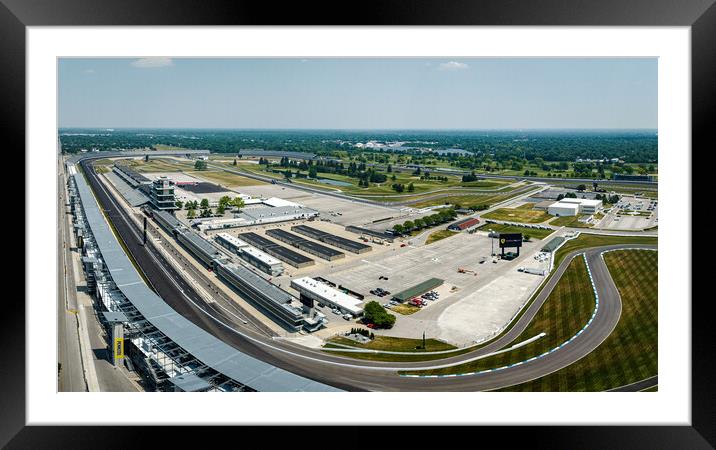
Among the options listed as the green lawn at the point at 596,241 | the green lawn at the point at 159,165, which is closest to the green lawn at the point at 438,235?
the green lawn at the point at 596,241

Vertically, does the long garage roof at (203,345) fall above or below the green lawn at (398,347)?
above
